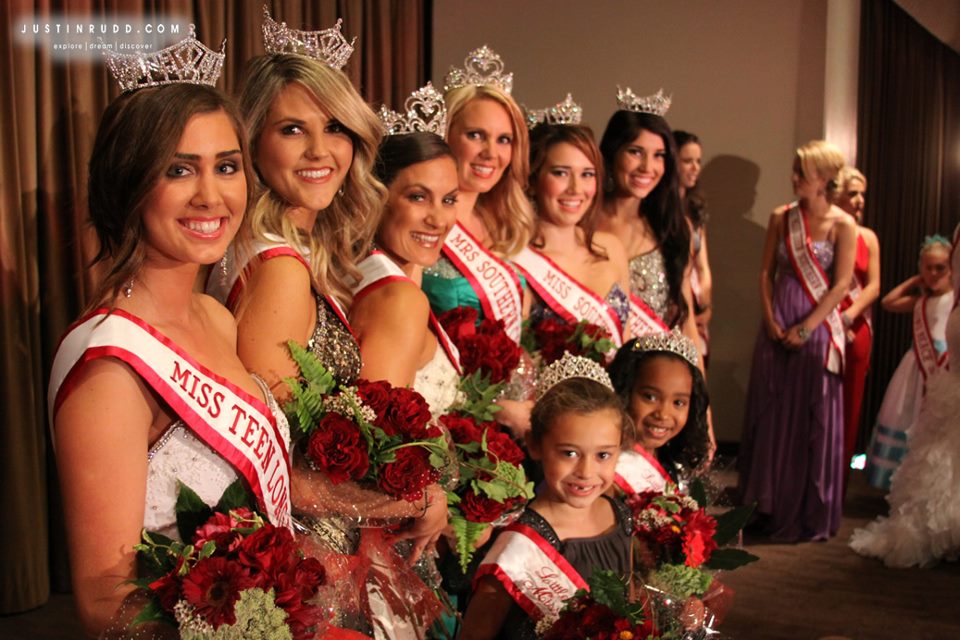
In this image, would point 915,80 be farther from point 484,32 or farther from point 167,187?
point 167,187

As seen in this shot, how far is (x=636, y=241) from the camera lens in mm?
3477

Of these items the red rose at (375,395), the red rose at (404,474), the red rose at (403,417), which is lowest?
the red rose at (404,474)

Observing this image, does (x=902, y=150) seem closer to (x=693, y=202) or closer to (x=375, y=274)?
(x=693, y=202)

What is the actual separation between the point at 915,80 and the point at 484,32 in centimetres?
277

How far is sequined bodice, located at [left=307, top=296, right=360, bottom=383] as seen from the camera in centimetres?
177

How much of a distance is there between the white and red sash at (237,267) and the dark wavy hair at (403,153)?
1.58 ft

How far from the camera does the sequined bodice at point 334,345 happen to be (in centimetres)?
177

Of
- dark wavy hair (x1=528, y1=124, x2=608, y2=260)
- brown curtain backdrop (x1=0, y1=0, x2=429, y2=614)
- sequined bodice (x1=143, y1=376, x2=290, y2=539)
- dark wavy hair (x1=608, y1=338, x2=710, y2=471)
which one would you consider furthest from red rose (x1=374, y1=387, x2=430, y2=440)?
brown curtain backdrop (x1=0, y1=0, x2=429, y2=614)

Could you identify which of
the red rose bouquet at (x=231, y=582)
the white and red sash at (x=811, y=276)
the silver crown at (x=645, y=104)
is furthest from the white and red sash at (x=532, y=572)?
the white and red sash at (x=811, y=276)

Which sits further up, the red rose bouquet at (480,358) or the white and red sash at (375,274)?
the white and red sash at (375,274)

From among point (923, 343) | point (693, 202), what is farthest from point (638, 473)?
point (923, 343)

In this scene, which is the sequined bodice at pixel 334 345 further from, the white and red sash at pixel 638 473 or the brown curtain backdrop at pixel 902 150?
the brown curtain backdrop at pixel 902 150

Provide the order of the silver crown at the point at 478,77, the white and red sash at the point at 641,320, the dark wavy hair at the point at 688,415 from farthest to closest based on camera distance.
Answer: the white and red sash at the point at 641,320, the silver crown at the point at 478,77, the dark wavy hair at the point at 688,415

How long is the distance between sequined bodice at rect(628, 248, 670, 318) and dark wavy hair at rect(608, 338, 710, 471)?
0.85 m
